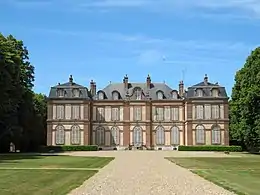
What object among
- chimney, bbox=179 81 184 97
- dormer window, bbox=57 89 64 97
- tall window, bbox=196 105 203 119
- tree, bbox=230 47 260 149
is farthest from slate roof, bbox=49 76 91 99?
tree, bbox=230 47 260 149

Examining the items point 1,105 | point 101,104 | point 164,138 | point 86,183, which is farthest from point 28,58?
point 86,183

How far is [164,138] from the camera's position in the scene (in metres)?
83.2

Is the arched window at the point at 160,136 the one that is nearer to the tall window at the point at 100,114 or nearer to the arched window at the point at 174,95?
the arched window at the point at 174,95

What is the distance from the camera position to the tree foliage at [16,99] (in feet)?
146

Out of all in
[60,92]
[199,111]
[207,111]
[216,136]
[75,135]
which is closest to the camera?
[216,136]

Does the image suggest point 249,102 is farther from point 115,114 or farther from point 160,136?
point 115,114

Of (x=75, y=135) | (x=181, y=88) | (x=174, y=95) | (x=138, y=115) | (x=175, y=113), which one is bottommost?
(x=75, y=135)

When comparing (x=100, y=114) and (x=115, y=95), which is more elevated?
(x=115, y=95)

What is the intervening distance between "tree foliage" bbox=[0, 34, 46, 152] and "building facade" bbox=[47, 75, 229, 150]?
9.66 m

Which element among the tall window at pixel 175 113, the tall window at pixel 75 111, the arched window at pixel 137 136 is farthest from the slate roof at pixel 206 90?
the tall window at pixel 75 111

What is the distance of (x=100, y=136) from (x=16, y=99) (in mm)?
34070

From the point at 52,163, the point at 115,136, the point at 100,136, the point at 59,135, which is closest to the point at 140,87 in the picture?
the point at 115,136

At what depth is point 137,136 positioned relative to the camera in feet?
274

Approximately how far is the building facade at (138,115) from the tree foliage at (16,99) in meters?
9.66
